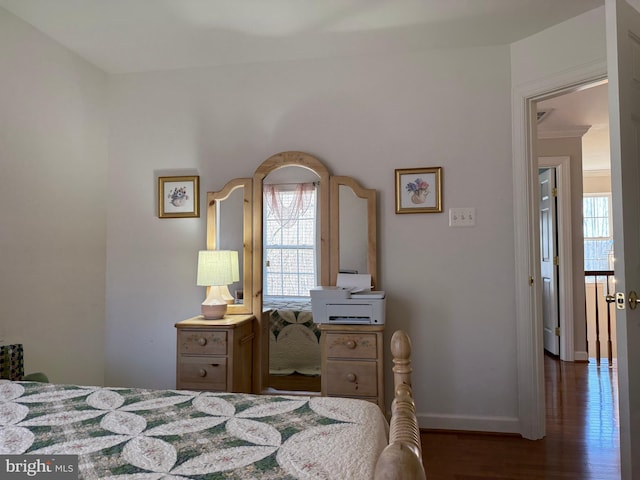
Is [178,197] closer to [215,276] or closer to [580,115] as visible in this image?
[215,276]

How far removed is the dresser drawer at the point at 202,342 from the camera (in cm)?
255

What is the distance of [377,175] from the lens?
2.84 meters

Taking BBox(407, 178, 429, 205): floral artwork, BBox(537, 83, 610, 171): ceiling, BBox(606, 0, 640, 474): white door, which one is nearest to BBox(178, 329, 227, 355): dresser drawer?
BBox(407, 178, 429, 205): floral artwork

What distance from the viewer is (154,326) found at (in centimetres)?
308

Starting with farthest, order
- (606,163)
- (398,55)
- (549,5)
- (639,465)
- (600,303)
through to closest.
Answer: (606,163)
(600,303)
(398,55)
(549,5)
(639,465)

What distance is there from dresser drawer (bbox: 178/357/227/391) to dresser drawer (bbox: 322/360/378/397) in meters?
0.61

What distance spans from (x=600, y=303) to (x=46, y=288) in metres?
6.27

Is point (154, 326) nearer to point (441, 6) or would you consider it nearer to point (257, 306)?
point (257, 306)

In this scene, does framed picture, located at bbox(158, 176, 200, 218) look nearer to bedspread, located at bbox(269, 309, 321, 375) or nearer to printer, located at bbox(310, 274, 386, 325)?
bedspread, located at bbox(269, 309, 321, 375)

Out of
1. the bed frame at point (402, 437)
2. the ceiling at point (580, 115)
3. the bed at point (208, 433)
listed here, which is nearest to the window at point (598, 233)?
the ceiling at point (580, 115)

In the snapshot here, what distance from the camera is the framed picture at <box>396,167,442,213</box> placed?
108 inches

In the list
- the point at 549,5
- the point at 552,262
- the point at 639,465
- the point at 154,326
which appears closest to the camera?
the point at 639,465

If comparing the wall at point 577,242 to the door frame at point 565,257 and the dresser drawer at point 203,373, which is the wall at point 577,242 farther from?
the dresser drawer at point 203,373

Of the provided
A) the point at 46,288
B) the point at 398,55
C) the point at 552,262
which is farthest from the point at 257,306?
the point at 552,262
